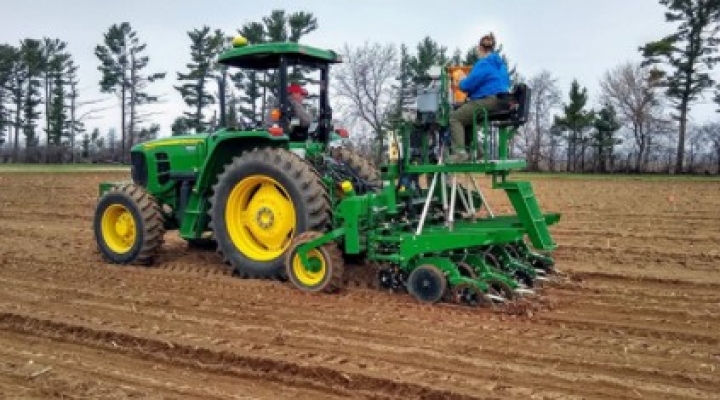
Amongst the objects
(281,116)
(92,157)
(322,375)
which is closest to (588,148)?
(92,157)

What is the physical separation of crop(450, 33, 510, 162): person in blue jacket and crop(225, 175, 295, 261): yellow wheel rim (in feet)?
5.95

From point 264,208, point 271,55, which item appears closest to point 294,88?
point 271,55

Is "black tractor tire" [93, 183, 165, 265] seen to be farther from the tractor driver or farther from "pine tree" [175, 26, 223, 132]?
"pine tree" [175, 26, 223, 132]

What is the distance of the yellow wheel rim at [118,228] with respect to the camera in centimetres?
866

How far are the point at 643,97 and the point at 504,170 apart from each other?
53.2 metres

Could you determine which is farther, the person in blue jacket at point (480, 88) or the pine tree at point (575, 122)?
the pine tree at point (575, 122)

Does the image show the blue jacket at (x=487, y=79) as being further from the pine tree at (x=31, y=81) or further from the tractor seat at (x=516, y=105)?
the pine tree at (x=31, y=81)

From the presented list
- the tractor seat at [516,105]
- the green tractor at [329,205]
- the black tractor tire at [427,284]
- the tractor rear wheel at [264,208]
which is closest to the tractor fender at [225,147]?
the green tractor at [329,205]

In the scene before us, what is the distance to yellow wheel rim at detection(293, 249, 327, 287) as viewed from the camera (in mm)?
6965

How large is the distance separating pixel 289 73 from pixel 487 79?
2.37 meters

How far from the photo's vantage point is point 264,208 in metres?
7.62

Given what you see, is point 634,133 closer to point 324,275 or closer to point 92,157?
point 92,157

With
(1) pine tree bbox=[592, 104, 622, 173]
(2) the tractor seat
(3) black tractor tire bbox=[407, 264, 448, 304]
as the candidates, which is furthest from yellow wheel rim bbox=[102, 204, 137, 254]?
(1) pine tree bbox=[592, 104, 622, 173]

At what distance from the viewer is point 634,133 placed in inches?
2136
